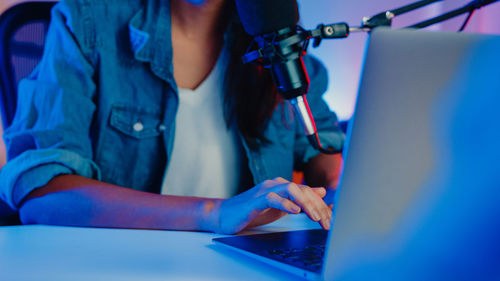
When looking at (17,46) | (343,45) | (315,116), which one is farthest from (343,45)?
(17,46)

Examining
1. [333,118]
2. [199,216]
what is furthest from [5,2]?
[199,216]

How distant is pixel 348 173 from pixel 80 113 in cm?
70

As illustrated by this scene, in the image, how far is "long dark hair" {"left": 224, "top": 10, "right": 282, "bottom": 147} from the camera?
100 cm

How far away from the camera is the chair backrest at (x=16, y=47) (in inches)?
33.3

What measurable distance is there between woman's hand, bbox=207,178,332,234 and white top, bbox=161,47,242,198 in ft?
1.36

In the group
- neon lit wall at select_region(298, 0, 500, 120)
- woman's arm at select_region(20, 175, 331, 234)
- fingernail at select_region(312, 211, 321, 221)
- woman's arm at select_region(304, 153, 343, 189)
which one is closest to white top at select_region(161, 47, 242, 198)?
woman's arm at select_region(304, 153, 343, 189)

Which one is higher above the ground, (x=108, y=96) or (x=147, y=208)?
(x=108, y=96)

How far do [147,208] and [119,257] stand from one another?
20 centimetres

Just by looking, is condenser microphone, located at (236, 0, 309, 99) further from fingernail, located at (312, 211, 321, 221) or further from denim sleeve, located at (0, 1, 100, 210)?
denim sleeve, located at (0, 1, 100, 210)

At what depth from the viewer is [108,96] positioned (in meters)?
0.86

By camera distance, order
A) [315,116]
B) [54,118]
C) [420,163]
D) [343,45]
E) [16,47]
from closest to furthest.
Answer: [420,163] < [54,118] < [16,47] < [315,116] < [343,45]

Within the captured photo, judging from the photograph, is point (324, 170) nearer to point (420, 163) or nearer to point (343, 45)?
point (420, 163)

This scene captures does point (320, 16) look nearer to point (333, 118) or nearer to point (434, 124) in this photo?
point (333, 118)

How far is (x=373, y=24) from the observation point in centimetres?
35
